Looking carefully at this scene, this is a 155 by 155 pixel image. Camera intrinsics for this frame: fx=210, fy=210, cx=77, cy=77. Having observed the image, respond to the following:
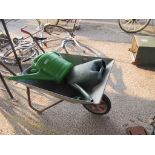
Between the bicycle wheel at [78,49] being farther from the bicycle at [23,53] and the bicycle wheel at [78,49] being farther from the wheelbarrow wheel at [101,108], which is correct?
the wheelbarrow wheel at [101,108]

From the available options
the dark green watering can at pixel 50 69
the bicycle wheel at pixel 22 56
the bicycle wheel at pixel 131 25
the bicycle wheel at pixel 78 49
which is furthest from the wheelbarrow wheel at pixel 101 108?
the bicycle wheel at pixel 131 25

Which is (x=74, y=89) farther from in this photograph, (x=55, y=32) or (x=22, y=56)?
(x=55, y=32)

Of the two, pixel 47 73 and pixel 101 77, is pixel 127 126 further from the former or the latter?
pixel 47 73

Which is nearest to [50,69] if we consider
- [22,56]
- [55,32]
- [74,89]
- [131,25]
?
[74,89]

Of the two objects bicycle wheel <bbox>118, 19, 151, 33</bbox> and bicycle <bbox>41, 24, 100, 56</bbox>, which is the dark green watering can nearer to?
bicycle <bbox>41, 24, 100, 56</bbox>

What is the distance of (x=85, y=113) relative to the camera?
3.08 m

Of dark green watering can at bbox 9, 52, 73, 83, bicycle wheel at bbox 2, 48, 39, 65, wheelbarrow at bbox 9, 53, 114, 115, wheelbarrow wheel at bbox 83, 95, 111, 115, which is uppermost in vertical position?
dark green watering can at bbox 9, 52, 73, 83

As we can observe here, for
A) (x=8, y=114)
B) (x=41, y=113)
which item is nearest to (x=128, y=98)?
(x=41, y=113)

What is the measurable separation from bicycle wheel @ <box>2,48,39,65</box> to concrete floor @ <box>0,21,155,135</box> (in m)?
0.58

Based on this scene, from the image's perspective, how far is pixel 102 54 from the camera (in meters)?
4.78

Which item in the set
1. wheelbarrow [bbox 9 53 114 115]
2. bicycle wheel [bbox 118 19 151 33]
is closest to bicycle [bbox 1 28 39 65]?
wheelbarrow [bbox 9 53 114 115]

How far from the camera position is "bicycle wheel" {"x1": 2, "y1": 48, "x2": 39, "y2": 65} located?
400cm

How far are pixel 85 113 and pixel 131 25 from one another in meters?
3.90

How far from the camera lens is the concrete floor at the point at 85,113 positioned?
2.83 meters
